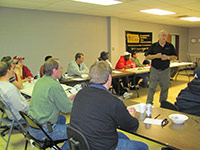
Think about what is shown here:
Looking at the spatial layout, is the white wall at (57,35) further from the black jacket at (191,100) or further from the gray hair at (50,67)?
the black jacket at (191,100)

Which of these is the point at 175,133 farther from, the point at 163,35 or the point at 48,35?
the point at 48,35

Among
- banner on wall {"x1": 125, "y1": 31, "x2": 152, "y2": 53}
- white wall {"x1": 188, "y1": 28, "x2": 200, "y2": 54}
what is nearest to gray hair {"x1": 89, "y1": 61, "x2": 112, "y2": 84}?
banner on wall {"x1": 125, "y1": 31, "x2": 152, "y2": 53}

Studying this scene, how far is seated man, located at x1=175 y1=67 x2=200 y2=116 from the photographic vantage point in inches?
77.4

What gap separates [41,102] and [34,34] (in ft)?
14.1

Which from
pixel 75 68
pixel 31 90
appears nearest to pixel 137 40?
pixel 75 68

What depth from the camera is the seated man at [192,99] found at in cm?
197

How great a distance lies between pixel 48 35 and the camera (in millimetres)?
6000

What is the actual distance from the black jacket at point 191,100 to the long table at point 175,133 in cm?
24

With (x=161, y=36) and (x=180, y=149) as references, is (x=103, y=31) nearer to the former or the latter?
(x=161, y=36)

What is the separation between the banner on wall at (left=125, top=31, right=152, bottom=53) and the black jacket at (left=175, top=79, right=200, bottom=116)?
6.54m

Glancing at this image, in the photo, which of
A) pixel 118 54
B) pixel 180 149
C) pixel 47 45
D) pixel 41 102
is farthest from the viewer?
pixel 118 54

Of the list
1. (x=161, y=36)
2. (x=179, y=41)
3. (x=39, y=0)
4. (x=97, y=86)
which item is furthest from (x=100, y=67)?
(x=179, y=41)

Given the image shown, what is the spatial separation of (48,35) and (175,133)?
17.3 ft

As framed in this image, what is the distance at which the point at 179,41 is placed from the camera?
12016mm
